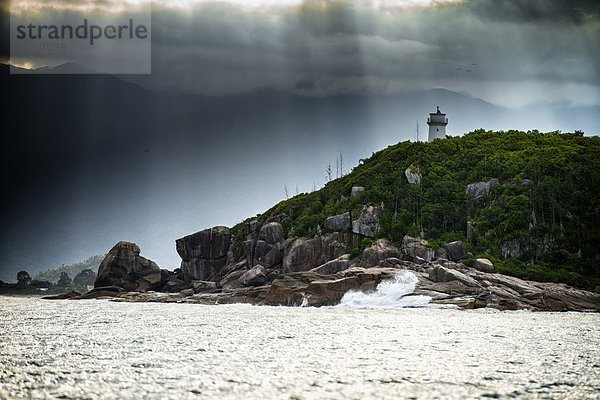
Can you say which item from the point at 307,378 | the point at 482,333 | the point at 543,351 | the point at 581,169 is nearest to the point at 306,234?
the point at 581,169

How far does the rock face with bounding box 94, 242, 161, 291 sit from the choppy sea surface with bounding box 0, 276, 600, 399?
223 ft

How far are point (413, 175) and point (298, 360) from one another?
94.0 meters

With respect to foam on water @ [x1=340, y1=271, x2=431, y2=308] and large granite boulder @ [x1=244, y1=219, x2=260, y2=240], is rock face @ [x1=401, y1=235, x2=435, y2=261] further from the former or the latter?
large granite boulder @ [x1=244, y1=219, x2=260, y2=240]

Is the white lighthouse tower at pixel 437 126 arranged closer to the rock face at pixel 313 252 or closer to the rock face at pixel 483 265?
the rock face at pixel 313 252

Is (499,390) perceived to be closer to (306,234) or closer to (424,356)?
(424,356)

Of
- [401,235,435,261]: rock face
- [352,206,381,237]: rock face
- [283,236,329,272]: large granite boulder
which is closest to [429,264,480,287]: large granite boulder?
[401,235,435,261]: rock face

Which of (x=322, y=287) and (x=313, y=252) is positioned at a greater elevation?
(x=313, y=252)

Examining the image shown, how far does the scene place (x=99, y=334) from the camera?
3816 cm

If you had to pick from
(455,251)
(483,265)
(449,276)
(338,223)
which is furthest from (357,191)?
(449,276)

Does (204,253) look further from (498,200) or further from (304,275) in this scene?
(498,200)

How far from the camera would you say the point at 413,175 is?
11769 cm

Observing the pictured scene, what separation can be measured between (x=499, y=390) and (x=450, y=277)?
52944 millimetres

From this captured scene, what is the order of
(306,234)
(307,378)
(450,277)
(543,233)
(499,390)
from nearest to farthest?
→ (499,390)
(307,378)
(450,277)
(543,233)
(306,234)

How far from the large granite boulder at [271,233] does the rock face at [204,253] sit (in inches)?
427
